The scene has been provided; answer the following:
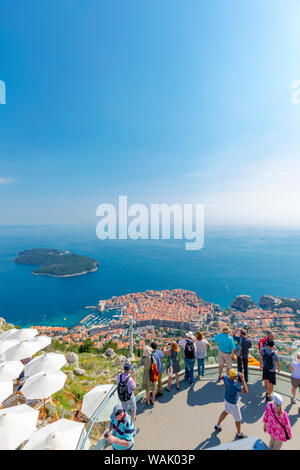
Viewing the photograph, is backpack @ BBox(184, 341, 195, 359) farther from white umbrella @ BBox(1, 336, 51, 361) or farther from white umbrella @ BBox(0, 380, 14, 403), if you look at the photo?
white umbrella @ BBox(1, 336, 51, 361)

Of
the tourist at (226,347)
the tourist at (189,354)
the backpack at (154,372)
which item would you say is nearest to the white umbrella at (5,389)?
the backpack at (154,372)

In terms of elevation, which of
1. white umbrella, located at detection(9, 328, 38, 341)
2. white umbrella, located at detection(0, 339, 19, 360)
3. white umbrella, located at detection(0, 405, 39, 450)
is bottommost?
white umbrella, located at detection(9, 328, 38, 341)

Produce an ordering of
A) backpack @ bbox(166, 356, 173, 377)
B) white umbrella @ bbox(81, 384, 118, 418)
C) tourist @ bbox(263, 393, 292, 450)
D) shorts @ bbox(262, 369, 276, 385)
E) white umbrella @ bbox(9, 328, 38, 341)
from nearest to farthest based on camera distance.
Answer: tourist @ bbox(263, 393, 292, 450) → shorts @ bbox(262, 369, 276, 385) → backpack @ bbox(166, 356, 173, 377) → white umbrella @ bbox(81, 384, 118, 418) → white umbrella @ bbox(9, 328, 38, 341)

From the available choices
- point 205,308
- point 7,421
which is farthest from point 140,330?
point 7,421

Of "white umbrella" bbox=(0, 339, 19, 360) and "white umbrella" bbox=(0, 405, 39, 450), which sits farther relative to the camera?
"white umbrella" bbox=(0, 339, 19, 360)

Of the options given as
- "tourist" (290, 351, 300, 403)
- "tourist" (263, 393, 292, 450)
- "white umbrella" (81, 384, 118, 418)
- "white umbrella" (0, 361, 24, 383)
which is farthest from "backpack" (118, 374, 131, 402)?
"white umbrella" (0, 361, 24, 383)

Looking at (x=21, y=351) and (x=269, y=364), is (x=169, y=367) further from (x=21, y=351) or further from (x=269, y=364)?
(x=21, y=351)
